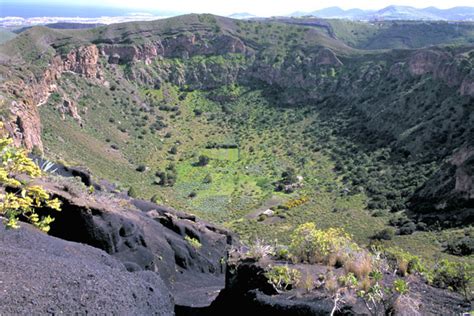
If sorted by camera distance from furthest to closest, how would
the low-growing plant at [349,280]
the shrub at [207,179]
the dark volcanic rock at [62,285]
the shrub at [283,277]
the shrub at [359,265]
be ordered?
the shrub at [207,179] → the shrub at [283,277] → the shrub at [359,265] → the low-growing plant at [349,280] → the dark volcanic rock at [62,285]

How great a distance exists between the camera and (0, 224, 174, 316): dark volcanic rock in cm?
846

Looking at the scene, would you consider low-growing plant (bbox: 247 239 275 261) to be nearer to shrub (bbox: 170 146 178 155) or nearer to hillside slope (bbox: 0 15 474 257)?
hillside slope (bbox: 0 15 474 257)

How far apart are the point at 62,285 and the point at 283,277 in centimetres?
505

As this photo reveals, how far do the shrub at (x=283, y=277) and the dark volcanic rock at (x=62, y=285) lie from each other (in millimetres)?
2654

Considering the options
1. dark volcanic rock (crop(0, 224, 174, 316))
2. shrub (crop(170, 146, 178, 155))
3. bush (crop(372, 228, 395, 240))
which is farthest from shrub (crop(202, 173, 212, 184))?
dark volcanic rock (crop(0, 224, 174, 316))

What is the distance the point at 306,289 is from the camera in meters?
10.7

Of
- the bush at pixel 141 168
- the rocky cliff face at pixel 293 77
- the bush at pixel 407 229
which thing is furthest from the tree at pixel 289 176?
the bush at pixel 407 229

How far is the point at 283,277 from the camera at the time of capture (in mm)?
11109

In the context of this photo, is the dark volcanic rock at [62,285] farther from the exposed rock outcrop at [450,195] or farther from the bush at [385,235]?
the exposed rock outcrop at [450,195]

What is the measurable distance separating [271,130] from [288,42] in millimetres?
27998

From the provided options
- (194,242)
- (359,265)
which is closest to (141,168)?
(194,242)

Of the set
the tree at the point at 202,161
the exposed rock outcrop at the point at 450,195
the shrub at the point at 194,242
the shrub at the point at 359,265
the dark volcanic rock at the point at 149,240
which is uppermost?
the shrub at the point at 359,265

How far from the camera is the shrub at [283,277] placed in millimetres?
11039

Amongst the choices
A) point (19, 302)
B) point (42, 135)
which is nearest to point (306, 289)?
point (19, 302)
